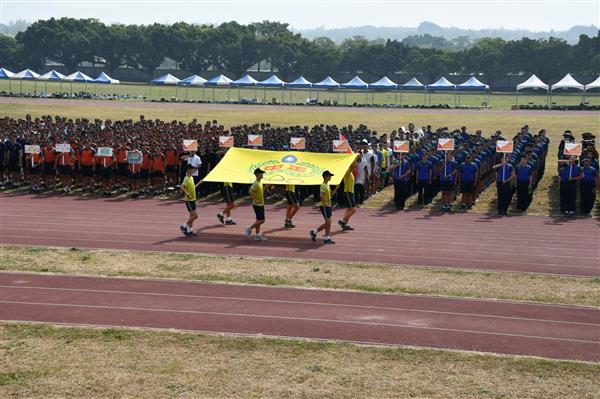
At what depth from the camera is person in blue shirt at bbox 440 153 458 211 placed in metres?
26.2

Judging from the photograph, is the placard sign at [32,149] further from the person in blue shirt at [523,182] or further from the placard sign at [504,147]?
the person in blue shirt at [523,182]

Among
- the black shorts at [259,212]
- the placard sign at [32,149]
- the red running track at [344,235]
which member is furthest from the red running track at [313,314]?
the placard sign at [32,149]

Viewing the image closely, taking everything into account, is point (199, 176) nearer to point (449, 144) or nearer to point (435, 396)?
point (449, 144)

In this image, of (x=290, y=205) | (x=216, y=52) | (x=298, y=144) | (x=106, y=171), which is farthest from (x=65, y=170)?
(x=216, y=52)

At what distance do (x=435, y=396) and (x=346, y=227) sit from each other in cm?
1164

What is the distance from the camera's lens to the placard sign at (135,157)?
2803cm

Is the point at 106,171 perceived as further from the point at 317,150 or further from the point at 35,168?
the point at 317,150

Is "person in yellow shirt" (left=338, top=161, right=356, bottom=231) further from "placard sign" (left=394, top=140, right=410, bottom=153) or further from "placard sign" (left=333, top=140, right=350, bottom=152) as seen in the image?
"placard sign" (left=333, top=140, right=350, bottom=152)

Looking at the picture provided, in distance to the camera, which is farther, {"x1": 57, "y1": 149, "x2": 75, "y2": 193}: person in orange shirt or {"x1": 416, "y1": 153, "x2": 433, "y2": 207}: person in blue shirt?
{"x1": 57, "y1": 149, "x2": 75, "y2": 193}: person in orange shirt

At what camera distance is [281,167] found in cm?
2352

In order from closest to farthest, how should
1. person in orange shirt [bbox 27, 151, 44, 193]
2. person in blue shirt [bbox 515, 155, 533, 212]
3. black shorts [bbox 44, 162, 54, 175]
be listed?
person in blue shirt [bbox 515, 155, 533, 212] → person in orange shirt [bbox 27, 151, 44, 193] → black shorts [bbox 44, 162, 54, 175]

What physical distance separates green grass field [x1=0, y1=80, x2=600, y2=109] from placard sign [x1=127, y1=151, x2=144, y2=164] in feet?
169

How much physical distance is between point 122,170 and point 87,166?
1.11 m

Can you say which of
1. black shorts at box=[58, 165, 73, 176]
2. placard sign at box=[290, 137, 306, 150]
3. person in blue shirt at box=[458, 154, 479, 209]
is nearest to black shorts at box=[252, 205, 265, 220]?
placard sign at box=[290, 137, 306, 150]
